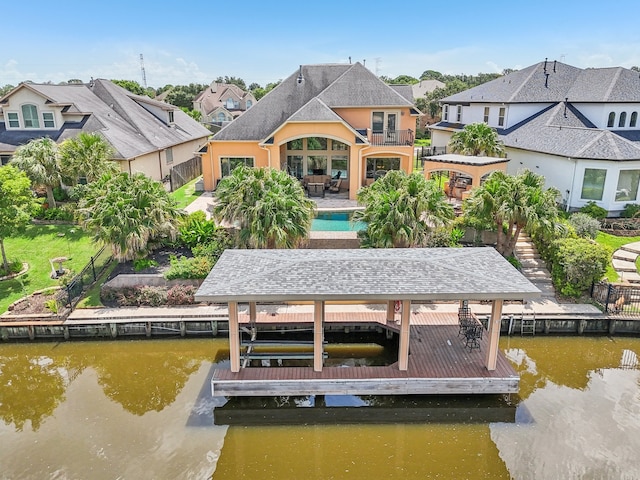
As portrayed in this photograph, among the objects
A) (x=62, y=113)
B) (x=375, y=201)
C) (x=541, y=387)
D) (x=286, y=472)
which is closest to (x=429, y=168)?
(x=375, y=201)

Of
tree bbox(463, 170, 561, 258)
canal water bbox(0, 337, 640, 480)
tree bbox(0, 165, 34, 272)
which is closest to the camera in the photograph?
canal water bbox(0, 337, 640, 480)

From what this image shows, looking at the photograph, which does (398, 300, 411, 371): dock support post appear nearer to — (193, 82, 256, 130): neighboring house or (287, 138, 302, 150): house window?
(287, 138, 302, 150): house window

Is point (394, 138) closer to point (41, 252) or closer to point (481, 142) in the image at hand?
point (481, 142)

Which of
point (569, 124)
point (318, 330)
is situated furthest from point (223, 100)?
point (318, 330)

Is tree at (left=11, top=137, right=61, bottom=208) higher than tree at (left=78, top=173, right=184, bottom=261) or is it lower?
higher

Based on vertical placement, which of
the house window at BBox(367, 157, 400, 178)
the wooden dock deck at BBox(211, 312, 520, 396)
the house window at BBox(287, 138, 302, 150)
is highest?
the house window at BBox(287, 138, 302, 150)

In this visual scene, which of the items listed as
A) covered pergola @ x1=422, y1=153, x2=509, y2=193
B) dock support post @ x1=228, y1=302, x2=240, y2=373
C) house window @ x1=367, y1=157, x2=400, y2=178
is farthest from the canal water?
house window @ x1=367, y1=157, x2=400, y2=178
